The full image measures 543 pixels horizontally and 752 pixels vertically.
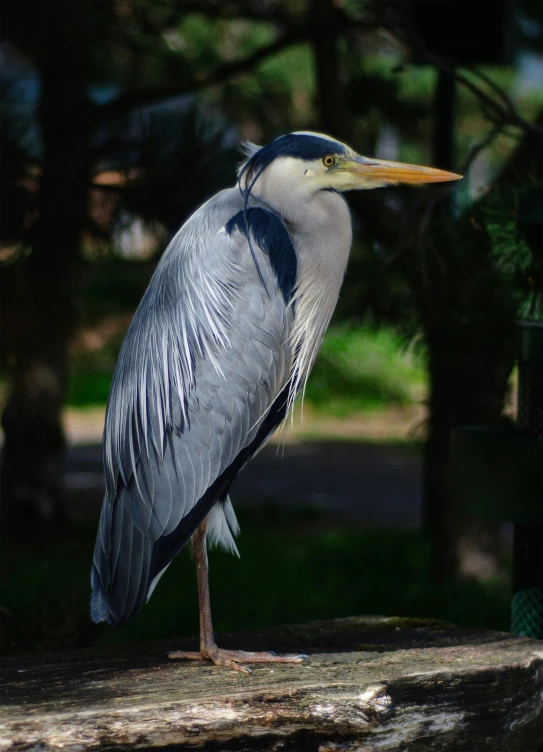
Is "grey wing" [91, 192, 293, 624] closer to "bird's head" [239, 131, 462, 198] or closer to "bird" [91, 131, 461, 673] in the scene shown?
"bird" [91, 131, 461, 673]

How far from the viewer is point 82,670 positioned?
256 cm

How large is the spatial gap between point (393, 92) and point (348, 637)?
3316 mm

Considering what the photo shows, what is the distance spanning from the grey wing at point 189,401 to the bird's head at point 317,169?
0.19 m

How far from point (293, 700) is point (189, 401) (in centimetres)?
80

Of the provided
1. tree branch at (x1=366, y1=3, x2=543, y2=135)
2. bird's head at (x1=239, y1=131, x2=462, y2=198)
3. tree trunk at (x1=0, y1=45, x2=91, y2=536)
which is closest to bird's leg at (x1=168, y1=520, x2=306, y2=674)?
bird's head at (x1=239, y1=131, x2=462, y2=198)

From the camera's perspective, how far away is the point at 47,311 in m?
5.12

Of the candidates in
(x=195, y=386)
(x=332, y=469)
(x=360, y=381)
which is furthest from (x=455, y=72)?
(x=360, y=381)

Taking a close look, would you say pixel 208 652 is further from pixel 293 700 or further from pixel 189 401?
pixel 189 401

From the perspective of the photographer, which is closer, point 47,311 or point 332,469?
point 47,311

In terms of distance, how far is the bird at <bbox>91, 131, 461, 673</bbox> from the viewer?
2629mm

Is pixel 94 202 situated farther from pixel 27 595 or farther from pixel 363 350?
pixel 363 350

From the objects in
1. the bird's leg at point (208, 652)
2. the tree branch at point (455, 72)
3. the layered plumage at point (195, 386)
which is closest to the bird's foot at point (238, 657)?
the bird's leg at point (208, 652)

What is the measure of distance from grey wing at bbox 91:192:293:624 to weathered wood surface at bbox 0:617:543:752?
253 millimetres

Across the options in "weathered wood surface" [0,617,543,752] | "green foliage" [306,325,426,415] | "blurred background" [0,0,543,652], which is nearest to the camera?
"weathered wood surface" [0,617,543,752]
